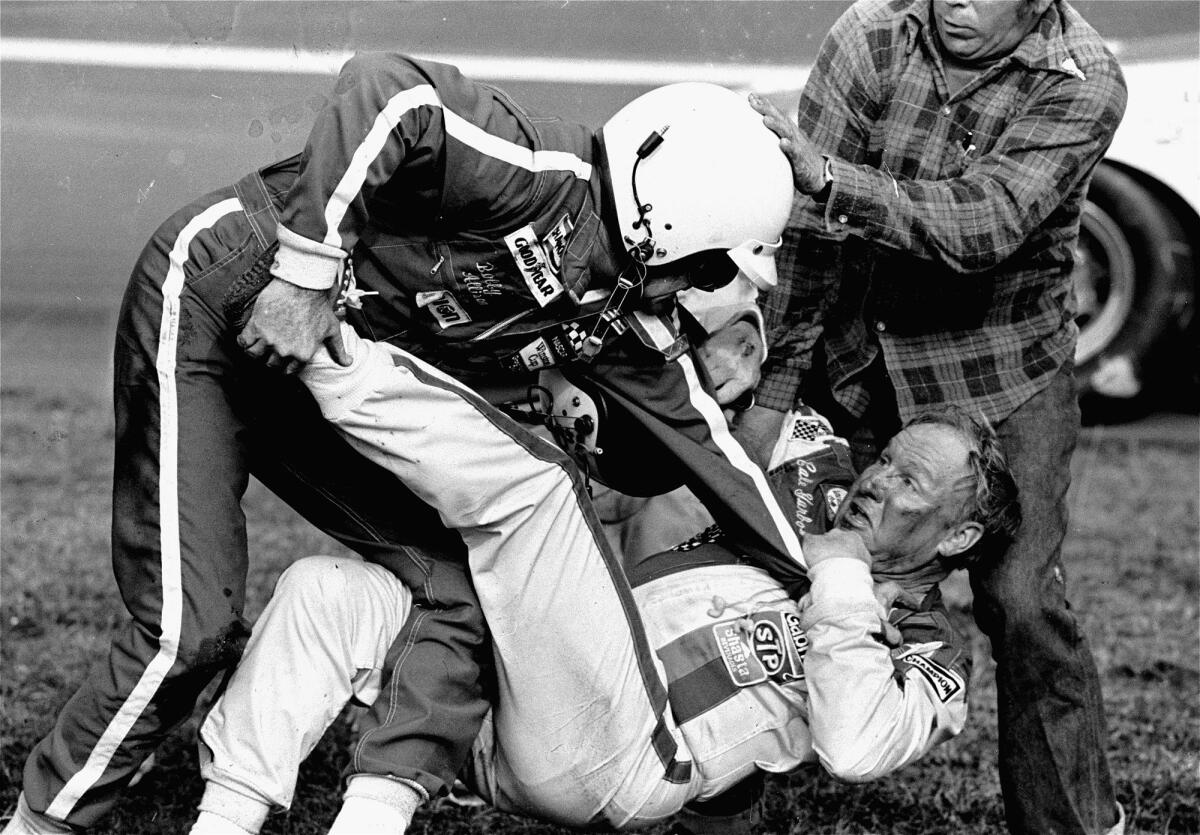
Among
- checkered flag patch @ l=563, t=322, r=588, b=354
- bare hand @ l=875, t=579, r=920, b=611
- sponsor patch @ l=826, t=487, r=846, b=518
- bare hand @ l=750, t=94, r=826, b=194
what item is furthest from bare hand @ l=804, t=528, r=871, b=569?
bare hand @ l=750, t=94, r=826, b=194

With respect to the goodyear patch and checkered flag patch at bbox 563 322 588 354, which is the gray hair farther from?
checkered flag patch at bbox 563 322 588 354

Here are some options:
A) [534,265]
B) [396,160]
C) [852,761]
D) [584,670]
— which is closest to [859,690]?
[852,761]

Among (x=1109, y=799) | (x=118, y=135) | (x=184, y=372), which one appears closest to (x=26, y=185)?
(x=118, y=135)

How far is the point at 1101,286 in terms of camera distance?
850cm

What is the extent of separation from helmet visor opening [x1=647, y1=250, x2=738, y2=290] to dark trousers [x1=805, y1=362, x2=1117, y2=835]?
1.09 metres

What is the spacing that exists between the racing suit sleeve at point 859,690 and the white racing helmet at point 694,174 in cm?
84

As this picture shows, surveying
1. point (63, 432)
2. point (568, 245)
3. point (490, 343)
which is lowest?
point (63, 432)

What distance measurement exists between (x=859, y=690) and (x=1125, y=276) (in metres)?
5.44

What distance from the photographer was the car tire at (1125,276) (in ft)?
27.5

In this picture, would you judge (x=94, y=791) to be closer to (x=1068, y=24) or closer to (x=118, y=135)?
(x=118, y=135)

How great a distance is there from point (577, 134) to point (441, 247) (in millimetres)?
421

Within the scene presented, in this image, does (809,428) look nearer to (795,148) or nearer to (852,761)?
(795,148)

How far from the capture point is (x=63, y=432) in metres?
7.80

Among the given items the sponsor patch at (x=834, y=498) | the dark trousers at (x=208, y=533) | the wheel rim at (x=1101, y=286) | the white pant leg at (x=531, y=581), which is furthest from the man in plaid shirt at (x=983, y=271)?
the wheel rim at (x=1101, y=286)
